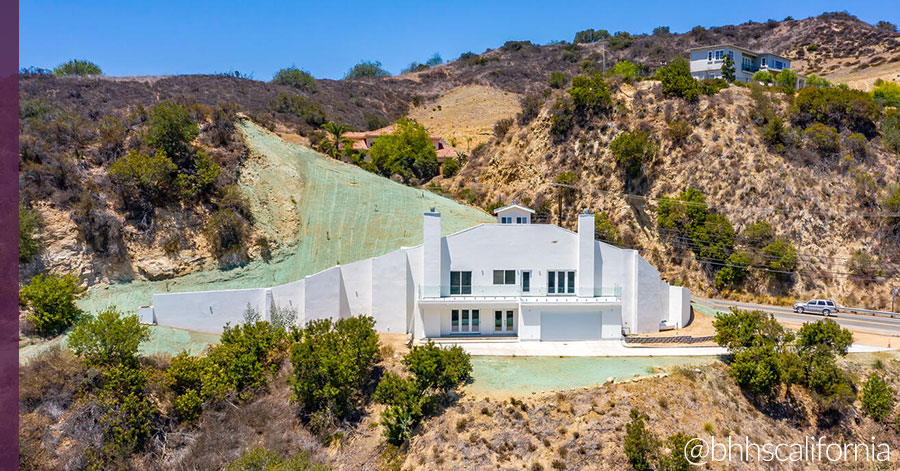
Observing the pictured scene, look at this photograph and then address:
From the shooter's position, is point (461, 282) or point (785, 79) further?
point (785, 79)

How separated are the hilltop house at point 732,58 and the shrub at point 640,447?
5123cm

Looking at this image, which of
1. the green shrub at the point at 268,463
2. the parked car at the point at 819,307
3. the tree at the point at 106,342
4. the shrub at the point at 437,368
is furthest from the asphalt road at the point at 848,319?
the tree at the point at 106,342

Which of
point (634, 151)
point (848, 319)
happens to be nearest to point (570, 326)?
point (848, 319)

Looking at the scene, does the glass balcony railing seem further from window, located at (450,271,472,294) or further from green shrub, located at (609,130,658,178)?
green shrub, located at (609,130,658,178)

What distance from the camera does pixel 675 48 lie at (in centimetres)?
10894

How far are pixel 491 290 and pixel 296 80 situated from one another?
250 ft

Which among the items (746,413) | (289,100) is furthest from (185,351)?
(289,100)

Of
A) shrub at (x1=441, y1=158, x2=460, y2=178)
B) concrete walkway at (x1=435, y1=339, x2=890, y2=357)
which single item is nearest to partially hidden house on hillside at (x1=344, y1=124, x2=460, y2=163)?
shrub at (x1=441, y1=158, x2=460, y2=178)

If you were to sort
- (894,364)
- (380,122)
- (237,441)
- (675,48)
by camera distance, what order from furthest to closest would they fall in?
(675,48), (380,122), (894,364), (237,441)

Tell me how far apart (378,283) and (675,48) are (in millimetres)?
93621

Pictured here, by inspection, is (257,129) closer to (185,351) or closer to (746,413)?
(185,351)

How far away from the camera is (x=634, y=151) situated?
5481 centimetres

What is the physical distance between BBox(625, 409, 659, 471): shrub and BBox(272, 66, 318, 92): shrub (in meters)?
85.3

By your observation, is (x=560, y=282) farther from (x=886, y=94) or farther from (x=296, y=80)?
(x=296, y=80)
